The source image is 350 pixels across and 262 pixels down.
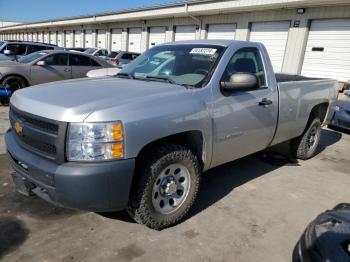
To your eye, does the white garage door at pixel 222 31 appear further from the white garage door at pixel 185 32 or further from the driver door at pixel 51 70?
the driver door at pixel 51 70

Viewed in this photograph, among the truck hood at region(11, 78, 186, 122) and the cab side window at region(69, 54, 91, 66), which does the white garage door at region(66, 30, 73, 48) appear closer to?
the cab side window at region(69, 54, 91, 66)

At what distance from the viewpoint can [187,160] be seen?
331 cm

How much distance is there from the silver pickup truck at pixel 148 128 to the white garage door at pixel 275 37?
13.0 meters

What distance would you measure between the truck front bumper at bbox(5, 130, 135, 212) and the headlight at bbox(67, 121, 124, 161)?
0.06 metres

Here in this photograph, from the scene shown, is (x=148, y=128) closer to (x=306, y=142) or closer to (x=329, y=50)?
(x=306, y=142)

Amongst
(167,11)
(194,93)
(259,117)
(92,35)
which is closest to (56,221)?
(194,93)

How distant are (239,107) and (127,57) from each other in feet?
55.6

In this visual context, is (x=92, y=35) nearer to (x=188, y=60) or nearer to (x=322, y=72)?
(x=322, y=72)

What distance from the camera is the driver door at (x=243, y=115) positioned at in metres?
3.62

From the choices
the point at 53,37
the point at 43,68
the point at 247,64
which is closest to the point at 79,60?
the point at 43,68

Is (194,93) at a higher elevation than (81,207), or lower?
higher

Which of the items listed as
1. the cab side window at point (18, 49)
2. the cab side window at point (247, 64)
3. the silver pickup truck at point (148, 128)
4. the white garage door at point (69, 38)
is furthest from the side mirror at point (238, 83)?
the white garage door at point (69, 38)

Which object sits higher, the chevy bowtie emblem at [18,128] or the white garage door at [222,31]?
the white garage door at [222,31]

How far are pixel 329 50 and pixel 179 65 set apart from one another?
512 inches
